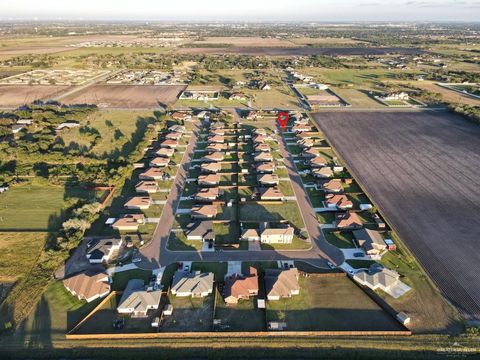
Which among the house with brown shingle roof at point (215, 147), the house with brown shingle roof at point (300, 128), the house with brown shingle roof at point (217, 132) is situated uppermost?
the house with brown shingle roof at point (217, 132)

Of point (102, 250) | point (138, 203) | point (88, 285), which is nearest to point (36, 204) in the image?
point (138, 203)

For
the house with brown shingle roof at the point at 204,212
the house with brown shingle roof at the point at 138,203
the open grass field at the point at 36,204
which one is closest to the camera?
the open grass field at the point at 36,204

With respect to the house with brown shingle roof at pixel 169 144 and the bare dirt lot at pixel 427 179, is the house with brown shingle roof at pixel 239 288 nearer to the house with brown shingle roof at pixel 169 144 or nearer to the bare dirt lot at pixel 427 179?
the bare dirt lot at pixel 427 179

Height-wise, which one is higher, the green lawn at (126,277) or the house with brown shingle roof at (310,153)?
the house with brown shingle roof at (310,153)

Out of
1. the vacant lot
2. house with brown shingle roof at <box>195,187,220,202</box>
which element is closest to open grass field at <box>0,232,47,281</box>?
house with brown shingle roof at <box>195,187,220,202</box>

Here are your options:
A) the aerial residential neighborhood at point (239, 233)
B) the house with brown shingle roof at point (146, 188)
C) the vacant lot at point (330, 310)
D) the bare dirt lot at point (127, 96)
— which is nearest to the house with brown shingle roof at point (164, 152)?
the aerial residential neighborhood at point (239, 233)

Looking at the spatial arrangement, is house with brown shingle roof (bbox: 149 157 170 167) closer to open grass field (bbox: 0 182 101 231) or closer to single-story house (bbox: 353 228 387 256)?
open grass field (bbox: 0 182 101 231)
